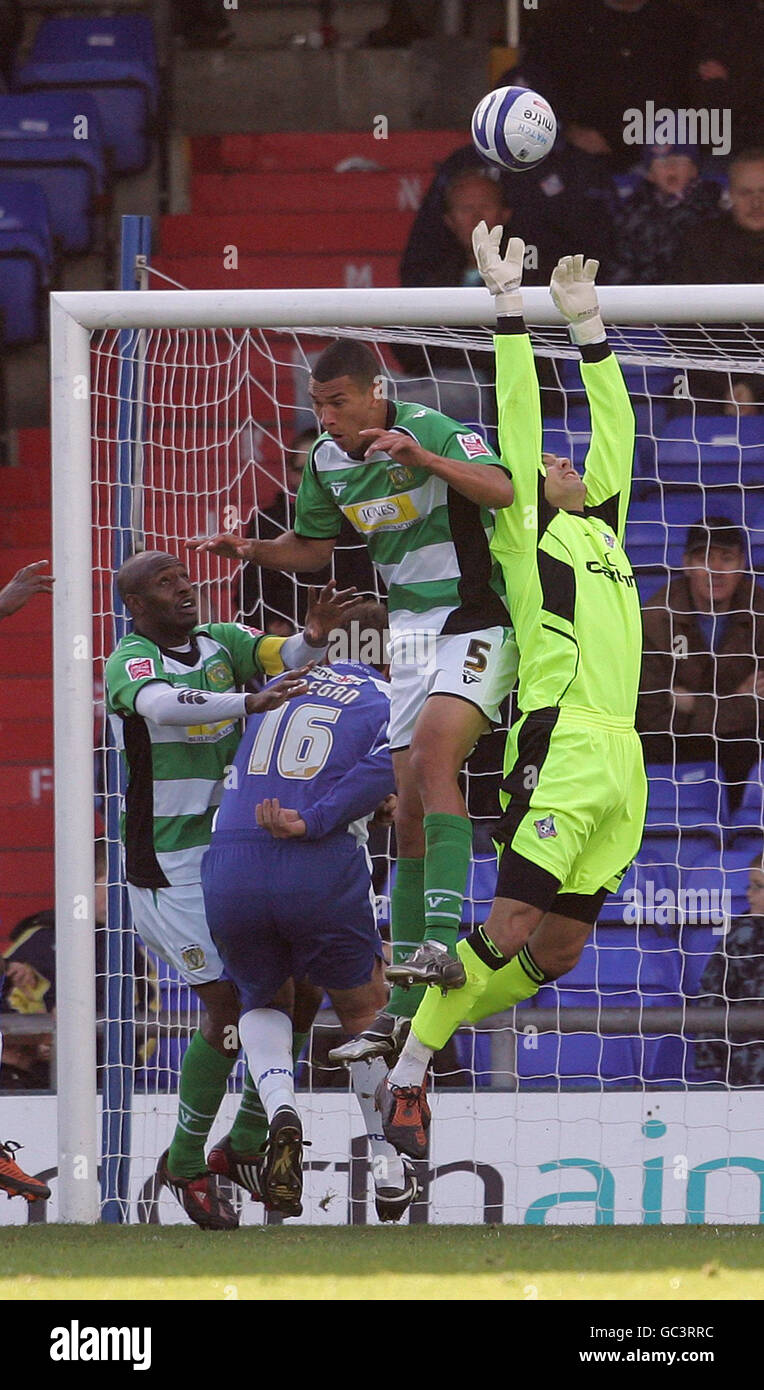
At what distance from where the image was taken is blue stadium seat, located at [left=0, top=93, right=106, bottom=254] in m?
9.89

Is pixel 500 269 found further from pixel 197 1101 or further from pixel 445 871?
pixel 197 1101

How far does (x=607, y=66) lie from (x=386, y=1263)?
23.5ft

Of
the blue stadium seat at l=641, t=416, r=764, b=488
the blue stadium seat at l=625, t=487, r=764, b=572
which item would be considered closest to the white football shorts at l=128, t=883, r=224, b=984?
the blue stadium seat at l=625, t=487, r=764, b=572

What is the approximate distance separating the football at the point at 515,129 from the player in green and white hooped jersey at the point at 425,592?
26.6 inches

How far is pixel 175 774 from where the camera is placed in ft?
17.9

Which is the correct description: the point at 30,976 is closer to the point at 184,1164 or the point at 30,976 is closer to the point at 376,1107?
the point at 184,1164

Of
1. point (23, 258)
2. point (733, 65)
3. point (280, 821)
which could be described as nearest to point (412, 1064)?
point (280, 821)

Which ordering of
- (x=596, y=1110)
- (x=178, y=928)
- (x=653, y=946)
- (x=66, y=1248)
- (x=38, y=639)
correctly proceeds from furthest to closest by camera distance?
(x=38, y=639), (x=653, y=946), (x=596, y=1110), (x=178, y=928), (x=66, y=1248)

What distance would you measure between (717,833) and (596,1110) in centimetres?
153

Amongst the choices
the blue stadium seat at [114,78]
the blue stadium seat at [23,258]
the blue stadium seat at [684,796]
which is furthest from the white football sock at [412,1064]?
the blue stadium seat at [114,78]

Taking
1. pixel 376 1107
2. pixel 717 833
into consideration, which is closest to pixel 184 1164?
pixel 376 1107

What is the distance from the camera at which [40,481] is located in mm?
9617

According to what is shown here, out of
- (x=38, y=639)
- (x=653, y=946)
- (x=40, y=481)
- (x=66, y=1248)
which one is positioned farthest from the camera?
(x=40, y=481)

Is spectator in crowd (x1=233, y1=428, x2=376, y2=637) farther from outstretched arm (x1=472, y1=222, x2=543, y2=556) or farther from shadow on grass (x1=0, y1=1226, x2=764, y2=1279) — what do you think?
shadow on grass (x1=0, y1=1226, x2=764, y2=1279)
